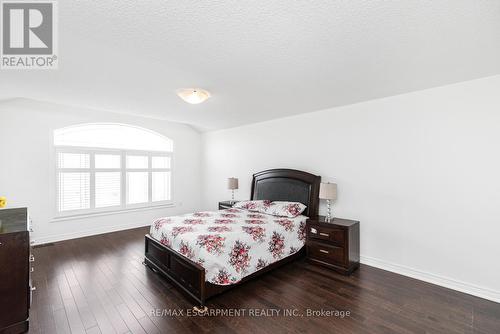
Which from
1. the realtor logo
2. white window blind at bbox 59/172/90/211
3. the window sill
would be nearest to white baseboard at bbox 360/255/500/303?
the realtor logo

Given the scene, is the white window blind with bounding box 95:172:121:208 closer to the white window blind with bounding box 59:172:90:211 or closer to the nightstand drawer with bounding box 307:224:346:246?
the white window blind with bounding box 59:172:90:211

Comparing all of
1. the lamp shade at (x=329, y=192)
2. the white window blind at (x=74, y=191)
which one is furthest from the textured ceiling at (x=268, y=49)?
the white window blind at (x=74, y=191)

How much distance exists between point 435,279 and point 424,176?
128 cm

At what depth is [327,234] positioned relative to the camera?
3.19 metres

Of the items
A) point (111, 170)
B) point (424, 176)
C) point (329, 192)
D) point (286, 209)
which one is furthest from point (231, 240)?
point (111, 170)

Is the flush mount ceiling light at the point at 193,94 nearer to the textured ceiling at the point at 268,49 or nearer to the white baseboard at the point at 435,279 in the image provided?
the textured ceiling at the point at 268,49

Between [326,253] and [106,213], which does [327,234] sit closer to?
[326,253]

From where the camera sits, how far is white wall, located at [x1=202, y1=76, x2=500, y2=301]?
2.52m

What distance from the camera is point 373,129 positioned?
3.35 meters

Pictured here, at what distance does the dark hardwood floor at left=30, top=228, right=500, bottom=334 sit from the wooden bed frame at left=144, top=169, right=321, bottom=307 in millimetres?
119

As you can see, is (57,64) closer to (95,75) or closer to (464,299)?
(95,75)

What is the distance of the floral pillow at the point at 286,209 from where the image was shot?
3.64 metres

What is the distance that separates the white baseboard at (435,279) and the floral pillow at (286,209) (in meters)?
1.15

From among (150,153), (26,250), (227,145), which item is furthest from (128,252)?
(227,145)
